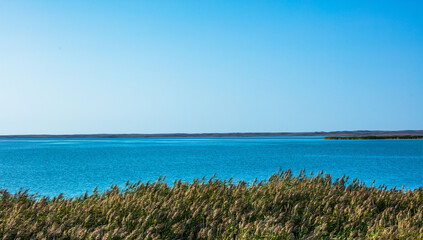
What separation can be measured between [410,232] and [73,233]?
5926 millimetres

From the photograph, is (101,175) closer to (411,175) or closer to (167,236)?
(411,175)

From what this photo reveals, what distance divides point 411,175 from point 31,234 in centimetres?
4517

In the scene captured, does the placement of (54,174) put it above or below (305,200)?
below

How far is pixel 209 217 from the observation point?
7.67 metres

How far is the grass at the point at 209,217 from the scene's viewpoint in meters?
6.60

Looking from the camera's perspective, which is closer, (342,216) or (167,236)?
(167,236)

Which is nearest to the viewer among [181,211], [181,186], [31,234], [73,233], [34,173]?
[73,233]

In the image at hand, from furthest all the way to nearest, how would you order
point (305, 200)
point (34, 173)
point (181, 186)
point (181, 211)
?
point (34, 173), point (181, 186), point (305, 200), point (181, 211)

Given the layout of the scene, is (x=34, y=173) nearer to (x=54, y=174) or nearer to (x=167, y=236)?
(x=54, y=174)

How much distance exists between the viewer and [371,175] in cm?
4478

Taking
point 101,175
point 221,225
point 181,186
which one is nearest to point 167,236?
point 221,225

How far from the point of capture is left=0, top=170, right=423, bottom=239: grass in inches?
260

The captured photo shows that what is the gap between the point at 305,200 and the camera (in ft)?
30.7

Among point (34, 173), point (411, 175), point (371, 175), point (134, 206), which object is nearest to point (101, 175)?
point (34, 173)
